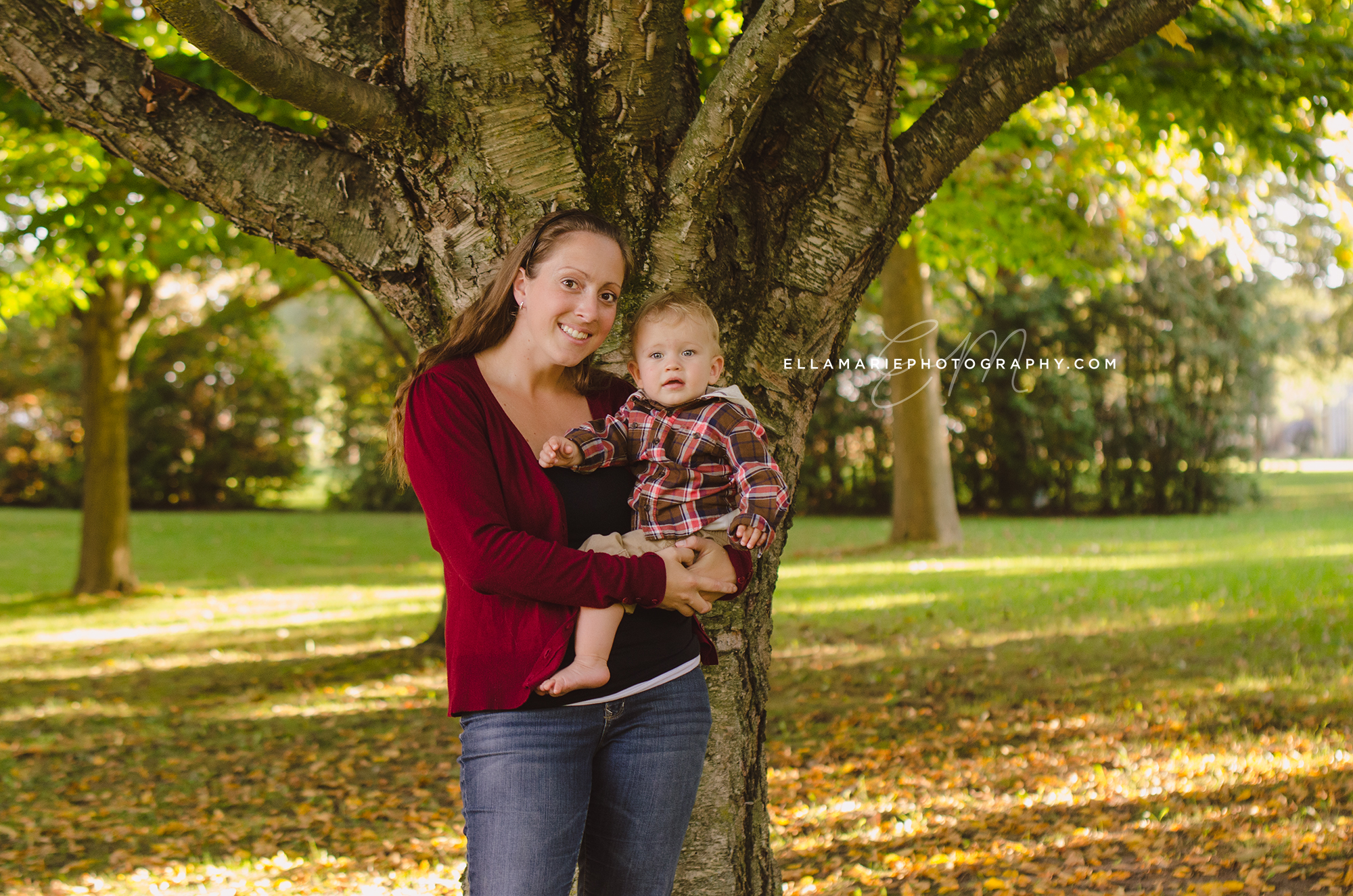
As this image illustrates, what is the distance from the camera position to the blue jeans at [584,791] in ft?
6.71

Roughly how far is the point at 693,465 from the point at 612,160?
1.00 metres

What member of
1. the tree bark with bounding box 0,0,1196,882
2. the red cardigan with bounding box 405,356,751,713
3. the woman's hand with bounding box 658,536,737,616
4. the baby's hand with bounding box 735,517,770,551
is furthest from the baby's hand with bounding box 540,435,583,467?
the tree bark with bounding box 0,0,1196,882

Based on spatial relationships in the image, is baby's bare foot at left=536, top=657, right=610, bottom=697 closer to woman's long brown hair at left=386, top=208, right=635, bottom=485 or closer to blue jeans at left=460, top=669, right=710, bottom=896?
Answer: blue jeans at left=460, top=669, right=710, bottom=896

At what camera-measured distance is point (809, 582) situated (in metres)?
12.1

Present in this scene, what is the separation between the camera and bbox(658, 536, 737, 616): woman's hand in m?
2.07

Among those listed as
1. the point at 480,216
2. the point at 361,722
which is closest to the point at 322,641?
the point at 361,722

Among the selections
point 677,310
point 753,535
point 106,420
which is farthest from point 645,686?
point 106,420

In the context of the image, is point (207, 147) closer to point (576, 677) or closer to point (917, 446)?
point (576, 677)

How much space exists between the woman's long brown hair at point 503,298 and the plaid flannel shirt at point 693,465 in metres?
0.29

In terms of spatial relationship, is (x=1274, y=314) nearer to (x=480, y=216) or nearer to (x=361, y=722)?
(x=361, y=722)

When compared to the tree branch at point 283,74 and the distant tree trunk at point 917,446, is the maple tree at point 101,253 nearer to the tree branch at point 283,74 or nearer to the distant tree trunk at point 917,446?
the tree branch at point 283,74

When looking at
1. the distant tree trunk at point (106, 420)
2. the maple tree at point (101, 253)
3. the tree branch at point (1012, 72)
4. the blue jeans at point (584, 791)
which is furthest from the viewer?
the distant tree trunk at point (106, 420)

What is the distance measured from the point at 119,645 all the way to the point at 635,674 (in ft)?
30.6

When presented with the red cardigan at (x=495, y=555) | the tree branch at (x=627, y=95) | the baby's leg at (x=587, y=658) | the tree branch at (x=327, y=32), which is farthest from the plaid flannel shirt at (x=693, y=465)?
the tree branch at (x=327, y=32)
